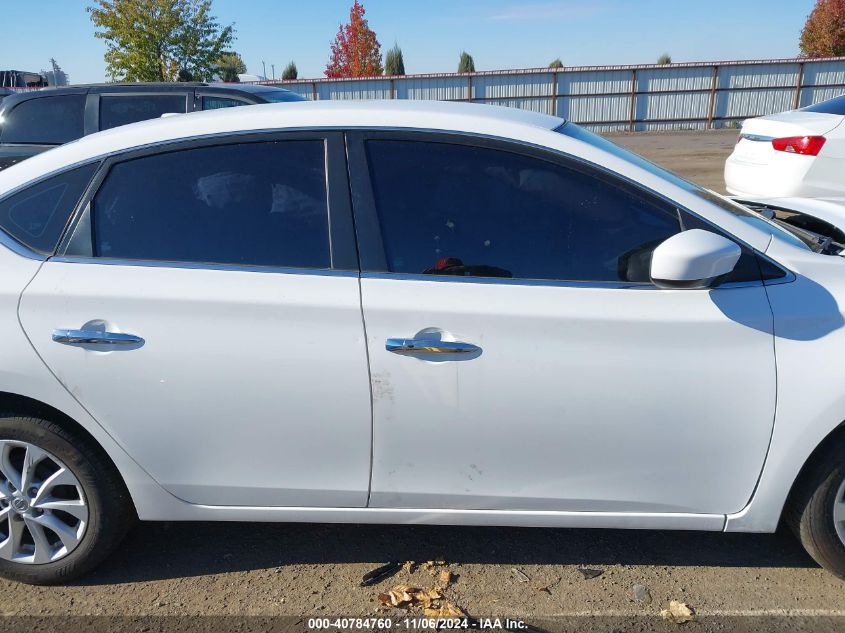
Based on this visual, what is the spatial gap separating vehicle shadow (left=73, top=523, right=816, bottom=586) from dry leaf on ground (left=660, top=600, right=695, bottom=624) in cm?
25

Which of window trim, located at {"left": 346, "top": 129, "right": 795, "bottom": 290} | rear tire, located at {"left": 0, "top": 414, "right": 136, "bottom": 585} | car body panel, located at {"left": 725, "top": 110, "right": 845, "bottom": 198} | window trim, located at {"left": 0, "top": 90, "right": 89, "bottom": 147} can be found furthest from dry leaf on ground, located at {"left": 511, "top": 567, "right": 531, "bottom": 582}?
window trim, located at {"left": 0, "top": 90, "right": 89, "bottom": 147}

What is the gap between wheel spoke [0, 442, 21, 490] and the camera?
8.43 ft

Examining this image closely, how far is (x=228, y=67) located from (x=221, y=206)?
1253 inches

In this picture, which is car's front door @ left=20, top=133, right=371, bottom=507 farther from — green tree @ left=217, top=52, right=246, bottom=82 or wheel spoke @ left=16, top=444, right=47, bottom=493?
green tree @ left=217, top=52, right=246, bottom=82

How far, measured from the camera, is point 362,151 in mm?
2490

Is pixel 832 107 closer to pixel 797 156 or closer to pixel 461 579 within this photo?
pixel 797 156

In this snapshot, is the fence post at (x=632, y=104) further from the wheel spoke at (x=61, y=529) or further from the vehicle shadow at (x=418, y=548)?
the wheel spoke at (x=61, y=529)

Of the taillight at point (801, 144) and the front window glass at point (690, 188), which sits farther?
the taillight at point (801, 144)

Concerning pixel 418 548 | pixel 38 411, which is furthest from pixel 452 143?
pixel 38 411

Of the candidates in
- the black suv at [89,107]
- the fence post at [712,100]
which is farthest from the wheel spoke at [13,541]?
the fence post at [712,100]

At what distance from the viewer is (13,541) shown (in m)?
2.66

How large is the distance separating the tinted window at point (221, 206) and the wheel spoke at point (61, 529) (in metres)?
1.02

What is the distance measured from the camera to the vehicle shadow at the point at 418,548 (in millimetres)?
2811

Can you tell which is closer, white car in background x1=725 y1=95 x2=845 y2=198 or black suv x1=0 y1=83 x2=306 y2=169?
white car in background x1=725 y1=95 x2=845 y2=198
